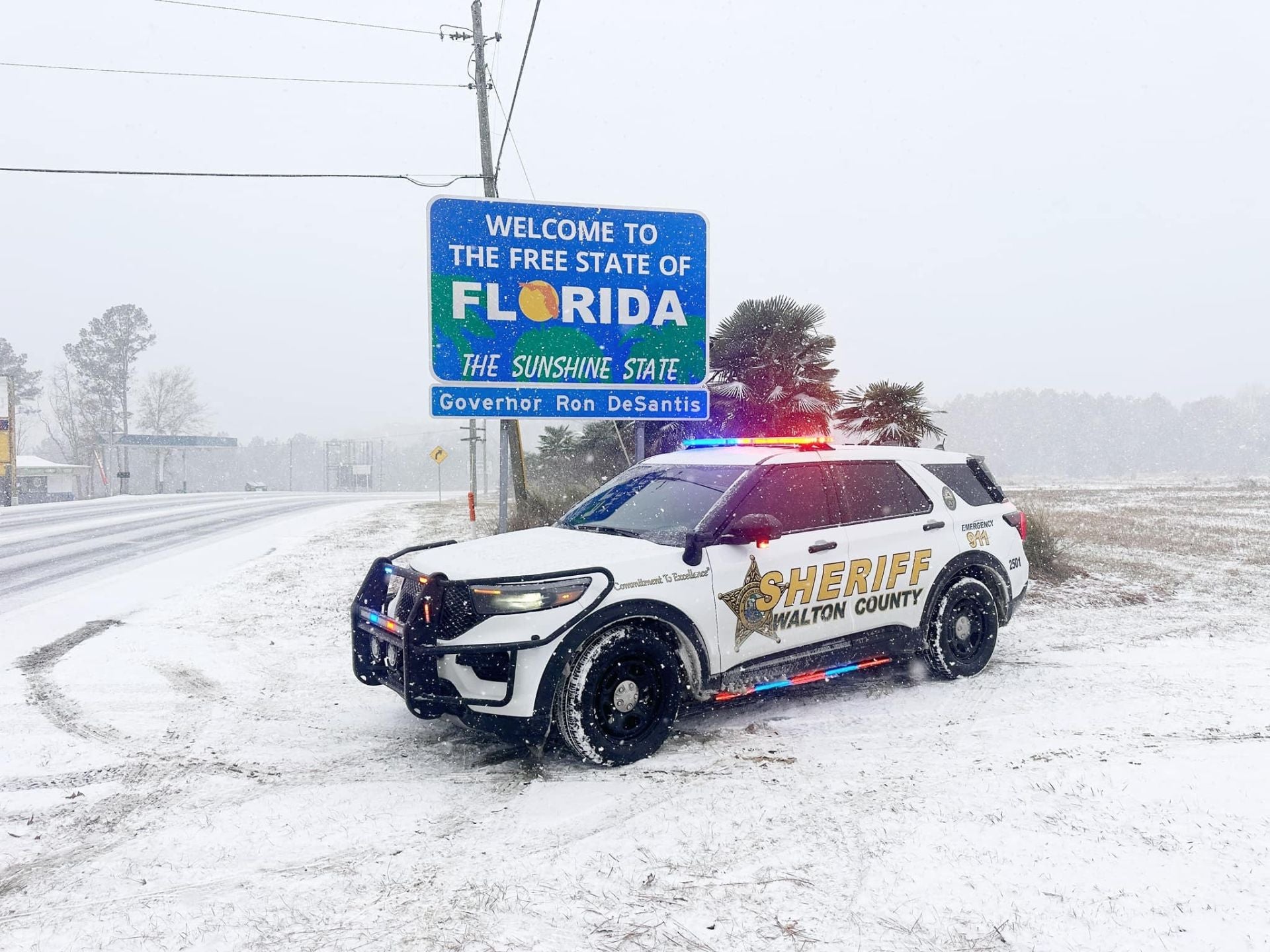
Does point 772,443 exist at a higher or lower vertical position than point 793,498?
higher

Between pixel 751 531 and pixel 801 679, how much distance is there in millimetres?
1073

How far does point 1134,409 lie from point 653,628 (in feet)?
467

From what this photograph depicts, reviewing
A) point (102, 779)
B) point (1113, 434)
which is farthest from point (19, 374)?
point (1113, 434)

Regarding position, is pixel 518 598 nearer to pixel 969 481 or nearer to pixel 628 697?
pixel 628 697

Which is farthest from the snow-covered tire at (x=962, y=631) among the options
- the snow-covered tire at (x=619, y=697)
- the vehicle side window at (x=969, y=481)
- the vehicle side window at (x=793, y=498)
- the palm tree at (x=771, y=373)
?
the palm tree at (x=771, y=373)

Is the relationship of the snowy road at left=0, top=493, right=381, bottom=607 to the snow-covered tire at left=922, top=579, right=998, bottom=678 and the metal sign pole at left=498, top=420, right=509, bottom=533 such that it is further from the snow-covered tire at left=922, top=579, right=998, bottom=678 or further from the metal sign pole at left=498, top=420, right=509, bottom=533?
the snow-covered tire at left=922, top=579, right=998, bottom=678

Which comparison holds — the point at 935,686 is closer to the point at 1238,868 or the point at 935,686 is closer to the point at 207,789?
the point at 1238,868

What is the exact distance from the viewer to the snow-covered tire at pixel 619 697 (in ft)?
14.7

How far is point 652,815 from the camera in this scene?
3.98 meters

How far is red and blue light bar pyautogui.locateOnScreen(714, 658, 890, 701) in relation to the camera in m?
5.05

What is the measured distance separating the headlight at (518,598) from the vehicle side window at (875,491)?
2.27m

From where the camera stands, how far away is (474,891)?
3.25m

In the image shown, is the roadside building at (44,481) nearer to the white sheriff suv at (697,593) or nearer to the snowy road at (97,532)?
the snowy road at (97,532)

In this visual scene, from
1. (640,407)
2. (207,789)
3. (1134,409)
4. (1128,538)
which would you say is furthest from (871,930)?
(1134,409)
